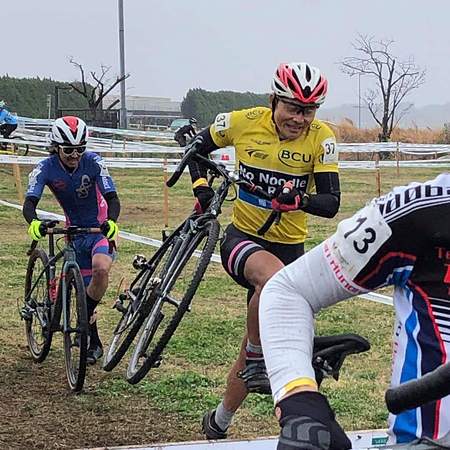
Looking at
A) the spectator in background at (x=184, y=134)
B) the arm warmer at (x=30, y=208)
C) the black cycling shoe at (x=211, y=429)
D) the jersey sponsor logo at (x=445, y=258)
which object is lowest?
the black cycling shoe at (x=211, y=429)

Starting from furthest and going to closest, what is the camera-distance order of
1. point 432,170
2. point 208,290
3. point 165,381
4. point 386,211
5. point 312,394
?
1. point 432,170
2. point 208,290
3. point 165,381
4. point 386,211
5. point 312,394

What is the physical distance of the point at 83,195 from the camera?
22.3 ft

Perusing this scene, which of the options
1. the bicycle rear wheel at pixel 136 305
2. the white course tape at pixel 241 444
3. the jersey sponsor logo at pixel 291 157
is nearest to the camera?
the white course tape at pixel 241 444

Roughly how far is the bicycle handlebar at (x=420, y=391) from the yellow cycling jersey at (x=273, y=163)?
3786 mm

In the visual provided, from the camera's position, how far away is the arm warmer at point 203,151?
5.59 m

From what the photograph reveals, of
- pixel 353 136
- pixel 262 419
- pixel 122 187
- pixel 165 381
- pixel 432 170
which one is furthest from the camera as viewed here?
pixel 353 136

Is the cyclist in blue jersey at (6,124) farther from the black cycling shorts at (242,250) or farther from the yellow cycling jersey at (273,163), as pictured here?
the black cycling shorts at (242,250)

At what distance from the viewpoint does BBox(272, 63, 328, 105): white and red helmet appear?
15.9 feet

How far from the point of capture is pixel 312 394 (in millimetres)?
1728

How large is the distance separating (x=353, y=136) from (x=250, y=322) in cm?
3897

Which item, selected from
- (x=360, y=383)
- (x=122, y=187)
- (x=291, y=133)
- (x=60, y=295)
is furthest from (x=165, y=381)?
(x=122, y=187)

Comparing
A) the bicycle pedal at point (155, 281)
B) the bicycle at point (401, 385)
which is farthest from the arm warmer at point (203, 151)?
the bicycle at point (401, 385)

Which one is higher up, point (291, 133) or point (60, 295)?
point (291, 133)

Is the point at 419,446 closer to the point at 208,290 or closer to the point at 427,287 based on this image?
→ the point at 427,287
